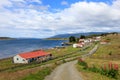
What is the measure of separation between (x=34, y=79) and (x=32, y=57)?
203ft

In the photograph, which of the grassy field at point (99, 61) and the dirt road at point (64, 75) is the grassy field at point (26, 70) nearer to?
the dirt road at point (64, 75)

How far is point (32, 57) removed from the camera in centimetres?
8525

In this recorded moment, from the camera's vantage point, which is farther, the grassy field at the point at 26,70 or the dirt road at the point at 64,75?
the grassy field at the point at 26,70

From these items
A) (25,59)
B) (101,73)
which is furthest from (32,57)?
(101,73)

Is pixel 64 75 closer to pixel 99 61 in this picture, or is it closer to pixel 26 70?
pixel 26 70

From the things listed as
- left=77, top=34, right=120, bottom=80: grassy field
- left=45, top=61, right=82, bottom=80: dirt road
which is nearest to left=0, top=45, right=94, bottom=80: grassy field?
left=45, top=61, right=82, bottom=80: dirt road

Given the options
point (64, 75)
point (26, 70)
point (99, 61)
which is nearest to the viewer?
point (64, 75)

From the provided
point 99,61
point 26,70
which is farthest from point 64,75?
point 99,61

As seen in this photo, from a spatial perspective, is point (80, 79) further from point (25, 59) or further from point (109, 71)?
point (25, 59)

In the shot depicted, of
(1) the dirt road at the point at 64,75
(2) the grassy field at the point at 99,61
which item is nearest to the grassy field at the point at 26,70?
(1) the dirt road at the point at 64,75

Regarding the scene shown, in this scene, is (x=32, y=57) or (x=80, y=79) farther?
(x=32, y=57)

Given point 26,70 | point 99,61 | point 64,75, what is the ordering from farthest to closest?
1. point 99,61
2. point 26,70
3. point 64,75

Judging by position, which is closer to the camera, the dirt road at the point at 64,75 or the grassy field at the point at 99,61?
the dirt road at the point at 64,75

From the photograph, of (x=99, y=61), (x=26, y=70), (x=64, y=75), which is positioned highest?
(x=64, y=75)
